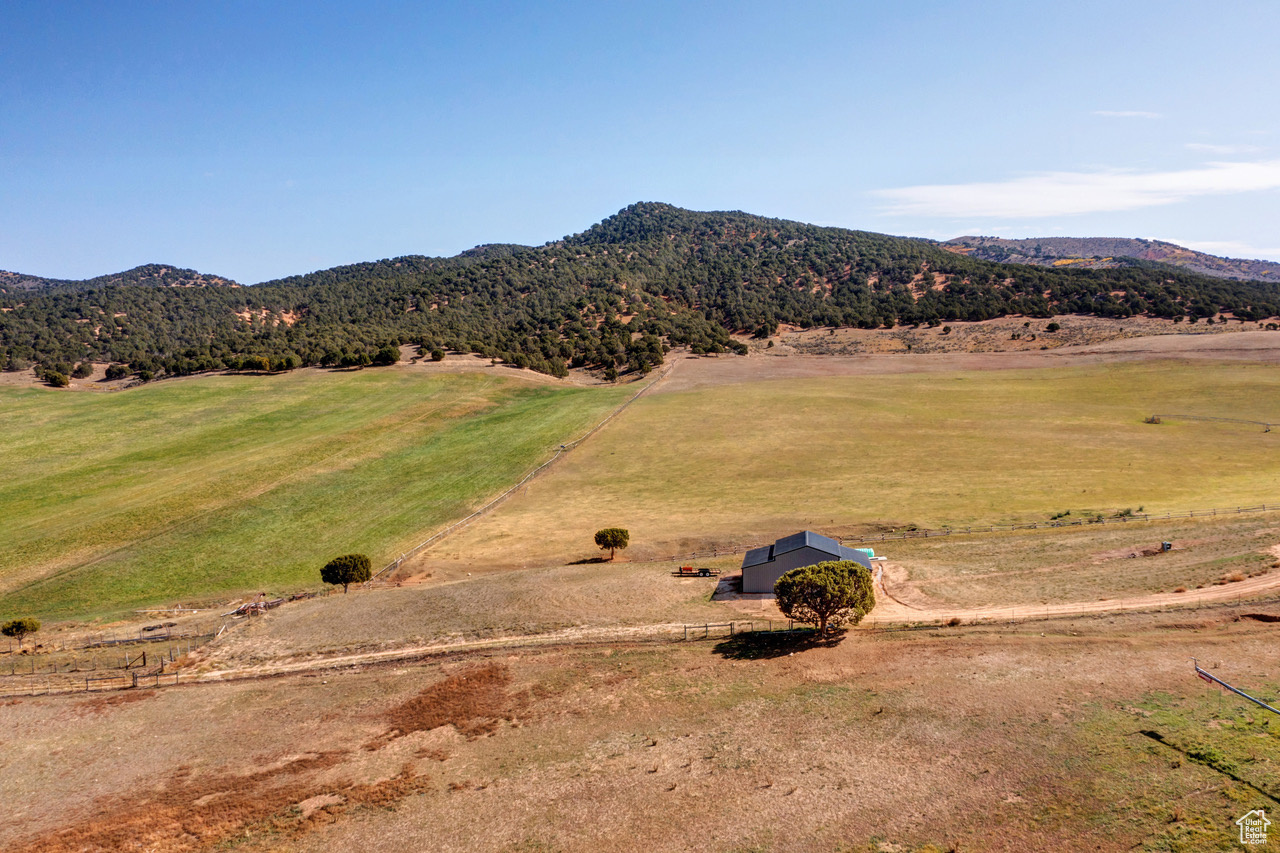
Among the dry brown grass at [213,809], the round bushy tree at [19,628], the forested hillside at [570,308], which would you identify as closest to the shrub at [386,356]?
the forested hillside at [570,308]

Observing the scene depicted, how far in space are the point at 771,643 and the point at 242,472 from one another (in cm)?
5498

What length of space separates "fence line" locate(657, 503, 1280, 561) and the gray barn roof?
15.3 ft

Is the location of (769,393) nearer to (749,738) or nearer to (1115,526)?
(1115,526)

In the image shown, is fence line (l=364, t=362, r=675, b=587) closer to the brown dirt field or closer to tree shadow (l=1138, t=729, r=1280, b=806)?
the brown dirt field

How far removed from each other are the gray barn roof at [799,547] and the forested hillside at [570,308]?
7989 centimetres

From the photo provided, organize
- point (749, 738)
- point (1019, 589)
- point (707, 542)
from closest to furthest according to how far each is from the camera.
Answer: point (749, 738), point (1019, 589), point (707, 542)

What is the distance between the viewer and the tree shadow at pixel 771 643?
3184 centimetres

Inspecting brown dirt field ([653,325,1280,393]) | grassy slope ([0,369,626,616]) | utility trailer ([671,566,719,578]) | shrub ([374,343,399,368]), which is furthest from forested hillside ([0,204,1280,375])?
utility trailer ([671,566,719,578])

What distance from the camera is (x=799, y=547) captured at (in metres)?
38.6

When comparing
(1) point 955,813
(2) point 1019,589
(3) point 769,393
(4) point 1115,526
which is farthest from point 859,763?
(3) point 769,393

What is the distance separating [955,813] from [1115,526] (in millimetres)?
32732

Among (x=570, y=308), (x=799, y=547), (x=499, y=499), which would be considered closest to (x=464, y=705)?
(x=799, y=547)

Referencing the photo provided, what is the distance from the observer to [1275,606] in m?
31.1

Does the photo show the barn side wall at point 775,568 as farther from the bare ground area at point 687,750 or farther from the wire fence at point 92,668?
the wire fence at point 92,668
